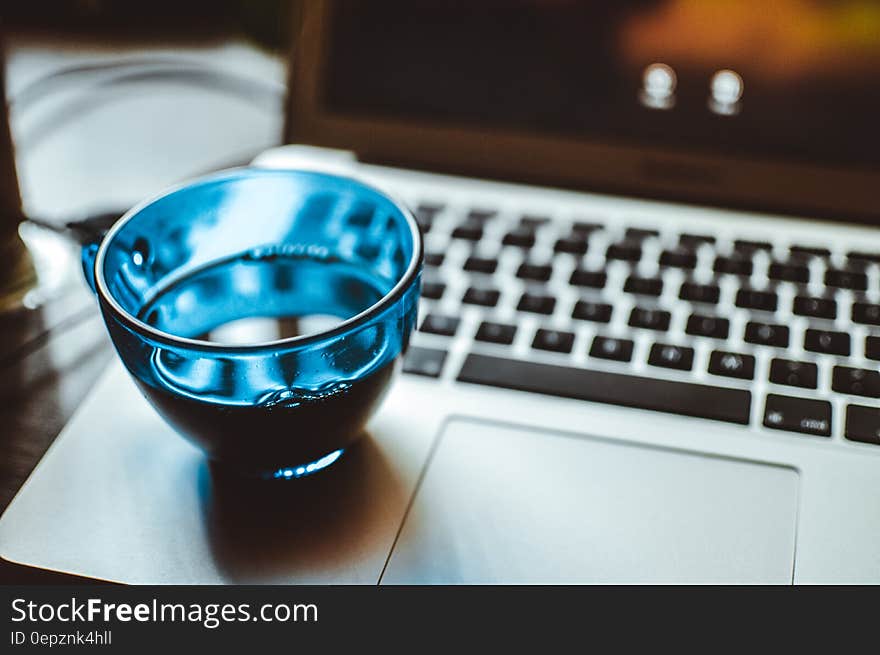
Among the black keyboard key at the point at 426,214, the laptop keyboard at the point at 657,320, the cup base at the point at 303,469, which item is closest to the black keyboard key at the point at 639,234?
the laptop keyboard at the point at 657,320

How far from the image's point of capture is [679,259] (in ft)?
1.46

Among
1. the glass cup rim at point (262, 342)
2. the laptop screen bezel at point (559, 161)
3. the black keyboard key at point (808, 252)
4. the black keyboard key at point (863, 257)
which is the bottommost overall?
the black keyboard key at point (808, 252)

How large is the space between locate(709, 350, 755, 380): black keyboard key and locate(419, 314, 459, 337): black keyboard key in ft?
0.38

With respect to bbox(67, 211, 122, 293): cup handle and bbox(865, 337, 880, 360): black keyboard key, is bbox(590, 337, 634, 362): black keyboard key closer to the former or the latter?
bbox(865, 337, 880, 360): black keyboard key

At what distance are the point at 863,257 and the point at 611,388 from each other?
0.17m

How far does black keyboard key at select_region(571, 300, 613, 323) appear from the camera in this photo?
406 mm

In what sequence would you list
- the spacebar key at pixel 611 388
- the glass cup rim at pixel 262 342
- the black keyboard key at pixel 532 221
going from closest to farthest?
the glass cup rim at pixel 262 342 < the spacebar key at pixel 611 388 < the black keyboard key at pixel 532 221

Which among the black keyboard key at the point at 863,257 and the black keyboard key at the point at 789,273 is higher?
the black keyboard key at the point at 863,257

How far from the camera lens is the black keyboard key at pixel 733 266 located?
1.44ft

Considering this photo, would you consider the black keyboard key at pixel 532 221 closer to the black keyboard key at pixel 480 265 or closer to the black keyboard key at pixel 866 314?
the black keyboard key at pixel 480 265

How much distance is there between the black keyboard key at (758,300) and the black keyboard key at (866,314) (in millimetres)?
35

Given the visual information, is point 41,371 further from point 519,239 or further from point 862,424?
point 862,424

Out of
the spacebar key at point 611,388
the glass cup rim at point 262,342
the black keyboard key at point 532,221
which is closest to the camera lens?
the glass cup rim at point 262,342

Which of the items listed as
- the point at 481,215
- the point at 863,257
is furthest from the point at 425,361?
the point at 863,257
